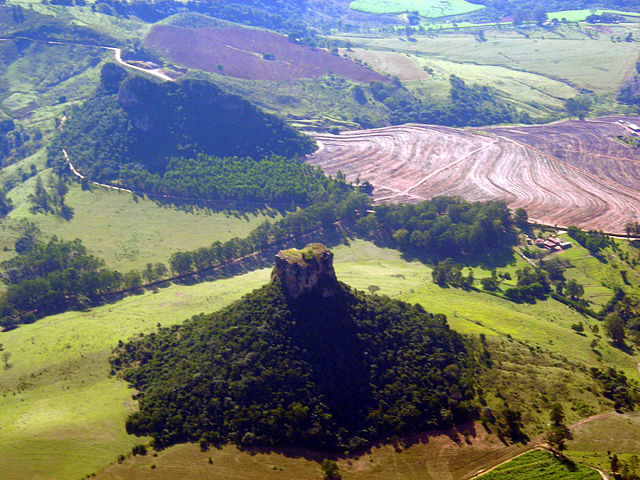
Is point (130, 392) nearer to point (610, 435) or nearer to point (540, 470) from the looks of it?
point (540, 470)

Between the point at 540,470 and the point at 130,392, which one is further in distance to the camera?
the point at 130,392

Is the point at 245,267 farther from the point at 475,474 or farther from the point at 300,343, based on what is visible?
the point at 475,474

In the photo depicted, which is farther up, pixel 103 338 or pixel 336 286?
pixel 336 286

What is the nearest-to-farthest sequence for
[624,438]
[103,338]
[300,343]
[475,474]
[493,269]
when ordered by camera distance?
[475,474], [624,438], [300,343], [103,338], [493,269]

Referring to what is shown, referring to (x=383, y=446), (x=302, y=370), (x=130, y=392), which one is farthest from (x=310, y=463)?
(x=130, y=392)

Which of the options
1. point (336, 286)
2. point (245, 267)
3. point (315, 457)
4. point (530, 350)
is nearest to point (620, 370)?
point (530, 350)

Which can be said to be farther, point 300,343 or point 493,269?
point 493,269

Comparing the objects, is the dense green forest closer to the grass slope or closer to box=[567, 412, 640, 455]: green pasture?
the grass slope
